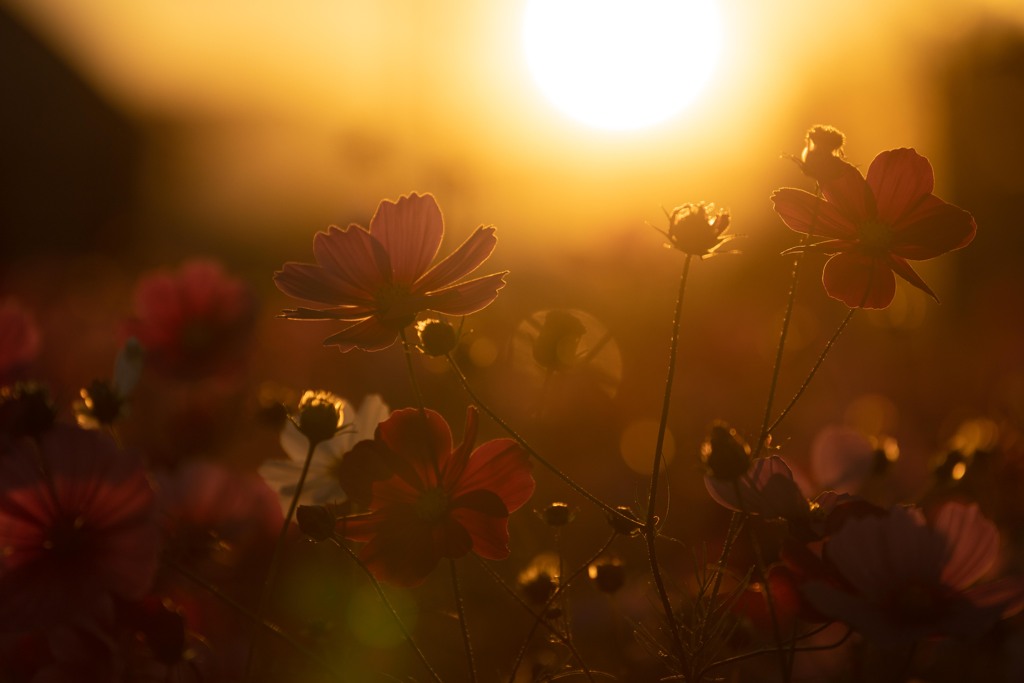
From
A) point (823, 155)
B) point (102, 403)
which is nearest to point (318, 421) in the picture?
point (102, 403)

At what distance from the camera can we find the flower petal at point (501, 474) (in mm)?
764

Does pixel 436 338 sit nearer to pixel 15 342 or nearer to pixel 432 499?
pixel 432 499

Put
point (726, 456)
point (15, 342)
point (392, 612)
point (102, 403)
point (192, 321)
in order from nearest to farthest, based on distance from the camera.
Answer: point (726, 456) → point (392, 612) → point (102, 403) → point (15, 342) → point (192, 321)

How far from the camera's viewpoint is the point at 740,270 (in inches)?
173

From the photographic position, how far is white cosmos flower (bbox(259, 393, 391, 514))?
3.04 ft

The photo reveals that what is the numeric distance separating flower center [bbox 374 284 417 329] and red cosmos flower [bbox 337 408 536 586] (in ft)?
0.23

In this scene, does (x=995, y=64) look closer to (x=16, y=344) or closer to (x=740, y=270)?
(x=740, y=270)

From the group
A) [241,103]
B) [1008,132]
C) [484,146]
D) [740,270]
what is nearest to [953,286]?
[740,270]

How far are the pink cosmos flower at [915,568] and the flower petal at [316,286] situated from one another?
0.40 m

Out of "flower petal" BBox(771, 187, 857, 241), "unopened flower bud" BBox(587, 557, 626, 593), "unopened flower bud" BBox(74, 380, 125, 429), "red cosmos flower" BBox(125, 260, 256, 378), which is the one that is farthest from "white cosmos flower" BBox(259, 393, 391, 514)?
"red cosmos flower" BBox(125, 260, 256, 378)

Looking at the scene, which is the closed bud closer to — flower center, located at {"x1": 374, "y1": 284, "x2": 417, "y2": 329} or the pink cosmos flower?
flower center, located at {"x1": 374, "y1": 284, "x2": 417, "y2": 329}

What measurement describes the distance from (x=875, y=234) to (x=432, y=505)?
39 centimetres

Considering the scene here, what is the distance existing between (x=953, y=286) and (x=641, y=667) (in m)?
3.72

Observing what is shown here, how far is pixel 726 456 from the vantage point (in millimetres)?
575
